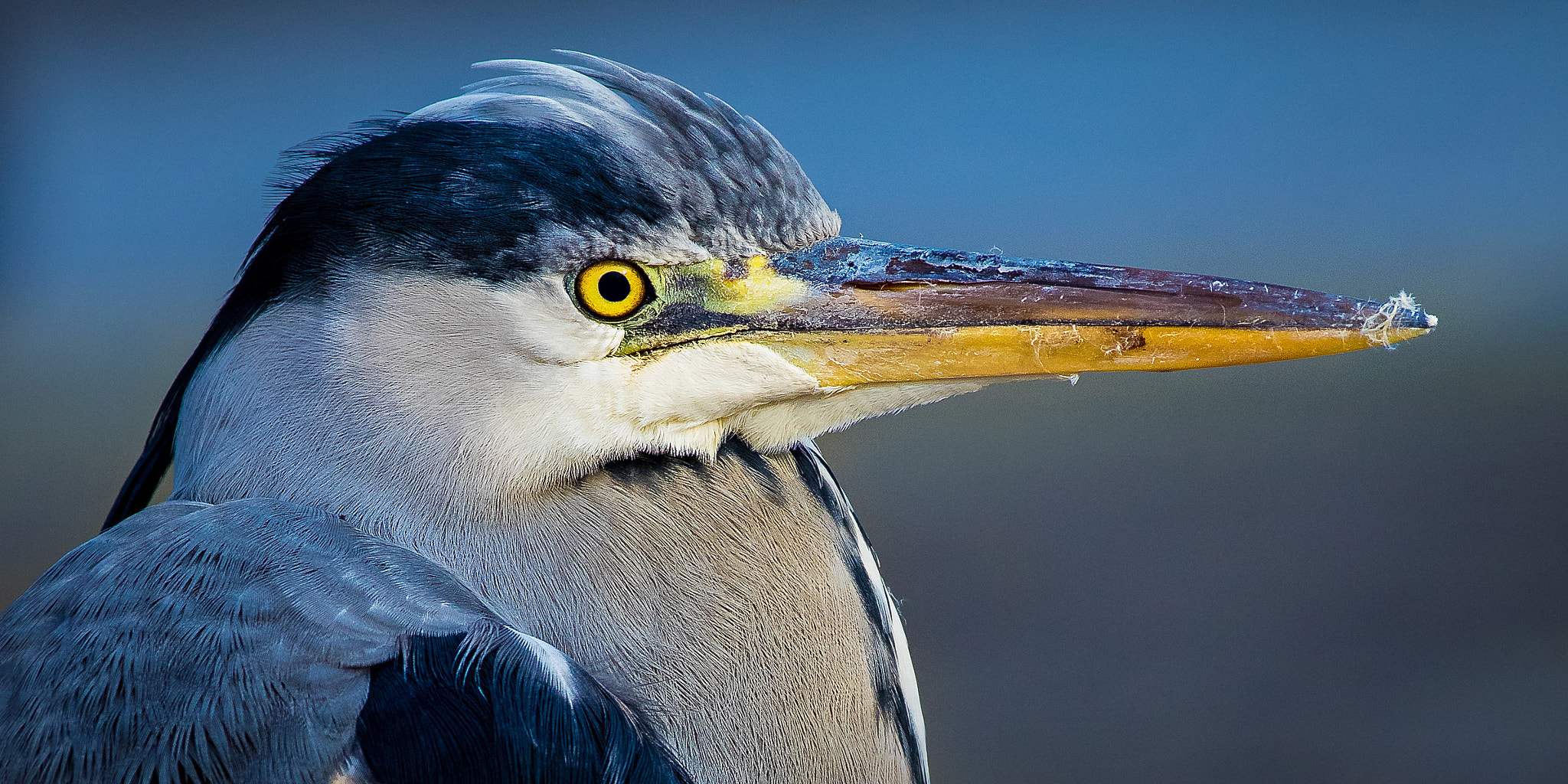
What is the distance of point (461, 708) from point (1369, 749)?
8.45 feet

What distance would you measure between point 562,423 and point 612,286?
15 centimetres

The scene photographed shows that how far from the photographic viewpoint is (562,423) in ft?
3.86

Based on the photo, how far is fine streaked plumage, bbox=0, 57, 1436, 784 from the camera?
1013 millimetres

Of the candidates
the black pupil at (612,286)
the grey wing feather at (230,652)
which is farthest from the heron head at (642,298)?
A: the grey wing feather at (230,652)

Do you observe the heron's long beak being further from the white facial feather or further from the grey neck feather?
the grey neck feather

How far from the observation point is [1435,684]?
3.00m

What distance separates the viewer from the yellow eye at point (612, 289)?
3.82 feet

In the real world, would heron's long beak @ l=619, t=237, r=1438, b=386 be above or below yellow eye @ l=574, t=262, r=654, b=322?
above

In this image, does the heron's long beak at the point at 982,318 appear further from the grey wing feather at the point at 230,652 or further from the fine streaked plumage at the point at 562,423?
the grey wing feather at the point at 230,652

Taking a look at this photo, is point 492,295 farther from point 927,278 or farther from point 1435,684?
point 1435,684

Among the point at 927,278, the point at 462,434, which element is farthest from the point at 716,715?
the point at 927,278

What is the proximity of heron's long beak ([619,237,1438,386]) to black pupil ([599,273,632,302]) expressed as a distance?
4 centimetres

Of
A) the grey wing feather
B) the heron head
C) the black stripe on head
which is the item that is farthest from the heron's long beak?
the grey wing feather

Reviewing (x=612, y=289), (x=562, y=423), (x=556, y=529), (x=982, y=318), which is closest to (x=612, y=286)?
(x=612, y=289)
